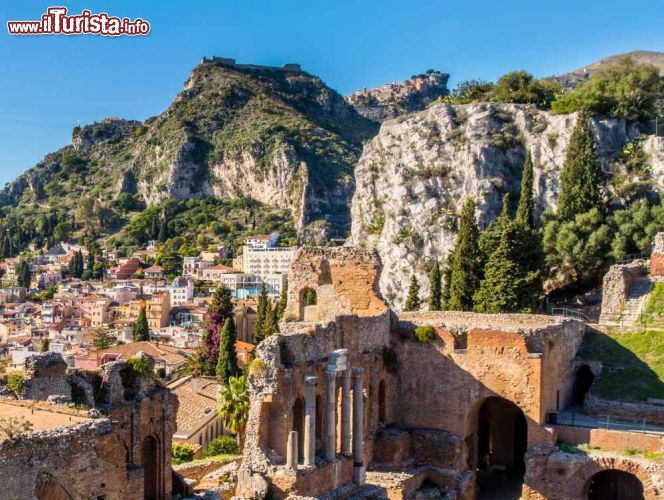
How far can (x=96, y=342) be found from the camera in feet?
266

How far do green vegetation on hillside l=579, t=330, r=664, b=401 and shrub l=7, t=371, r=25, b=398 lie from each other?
22.6 meters

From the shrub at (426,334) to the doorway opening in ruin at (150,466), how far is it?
1375 centimetres

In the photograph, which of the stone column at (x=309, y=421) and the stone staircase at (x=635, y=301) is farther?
the stone staircase at (x=635, y=301)

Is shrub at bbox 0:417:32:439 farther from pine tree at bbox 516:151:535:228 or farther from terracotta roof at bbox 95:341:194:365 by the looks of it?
terracotta roof at bbox 95:341:194:365

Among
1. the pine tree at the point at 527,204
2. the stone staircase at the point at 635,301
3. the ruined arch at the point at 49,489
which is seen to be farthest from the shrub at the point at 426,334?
the pine tree at the point at 527,204

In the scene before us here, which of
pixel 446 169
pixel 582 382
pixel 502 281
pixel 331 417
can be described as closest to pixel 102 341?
pixel 446 169

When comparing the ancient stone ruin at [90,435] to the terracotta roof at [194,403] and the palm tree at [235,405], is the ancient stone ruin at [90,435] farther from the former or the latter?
the terracotta roof at [194,403]

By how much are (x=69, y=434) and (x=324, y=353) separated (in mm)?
12989

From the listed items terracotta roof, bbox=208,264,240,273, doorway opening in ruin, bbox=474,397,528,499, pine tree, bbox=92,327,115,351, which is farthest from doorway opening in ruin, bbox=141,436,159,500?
terracotta roof, bbox=208,264,240,273

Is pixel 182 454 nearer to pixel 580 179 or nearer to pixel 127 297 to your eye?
pixel 580 179

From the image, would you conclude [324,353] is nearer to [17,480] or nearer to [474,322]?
[474,322]

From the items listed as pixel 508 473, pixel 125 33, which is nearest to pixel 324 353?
pixel 508 473

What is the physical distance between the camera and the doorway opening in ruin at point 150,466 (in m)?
19.3

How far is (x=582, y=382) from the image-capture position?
113 ft
